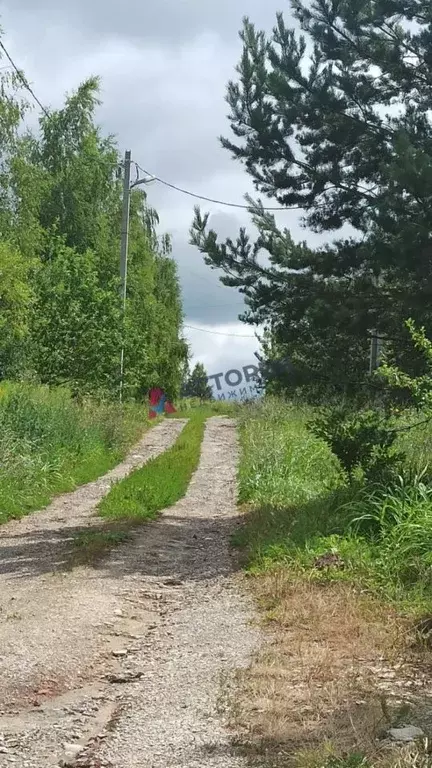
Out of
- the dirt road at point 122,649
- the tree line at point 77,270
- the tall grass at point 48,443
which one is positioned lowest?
the dirt road at point 122,649

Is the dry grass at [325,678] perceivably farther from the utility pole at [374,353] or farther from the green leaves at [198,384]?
the green leaves at [198,384]

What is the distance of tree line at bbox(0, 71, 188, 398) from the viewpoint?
2197 cm

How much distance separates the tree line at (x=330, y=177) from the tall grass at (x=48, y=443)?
411cm

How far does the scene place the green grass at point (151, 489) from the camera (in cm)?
1041

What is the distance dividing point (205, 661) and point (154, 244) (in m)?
36.9

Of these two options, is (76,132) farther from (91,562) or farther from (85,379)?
(91,562)

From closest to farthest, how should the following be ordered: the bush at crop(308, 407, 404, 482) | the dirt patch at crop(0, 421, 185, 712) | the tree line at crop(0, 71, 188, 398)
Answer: the dirt patch at crop(0, 421, 185, 712) → the bush at crop(308, 407, 404, 482) → the tree line at crop(0, 71, 188, 398)

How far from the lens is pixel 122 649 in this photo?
5238 millimetres

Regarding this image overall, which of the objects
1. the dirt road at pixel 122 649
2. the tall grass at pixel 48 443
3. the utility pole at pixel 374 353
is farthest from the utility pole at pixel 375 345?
the tall grass at pixel 48 443

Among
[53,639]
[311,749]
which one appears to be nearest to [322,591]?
[53,639]

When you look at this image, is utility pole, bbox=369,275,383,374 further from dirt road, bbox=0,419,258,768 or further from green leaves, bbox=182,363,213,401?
green leaves, bbox=182,363,213,401

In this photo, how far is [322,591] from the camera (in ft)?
20.7

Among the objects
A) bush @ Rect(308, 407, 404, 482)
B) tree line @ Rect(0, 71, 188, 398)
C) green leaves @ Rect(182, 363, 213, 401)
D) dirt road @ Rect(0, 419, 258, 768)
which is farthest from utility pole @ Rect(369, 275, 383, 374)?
green leaves @ Rect(182, 363, 213, 401)

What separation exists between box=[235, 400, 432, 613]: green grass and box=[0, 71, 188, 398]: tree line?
8101 millimetres
